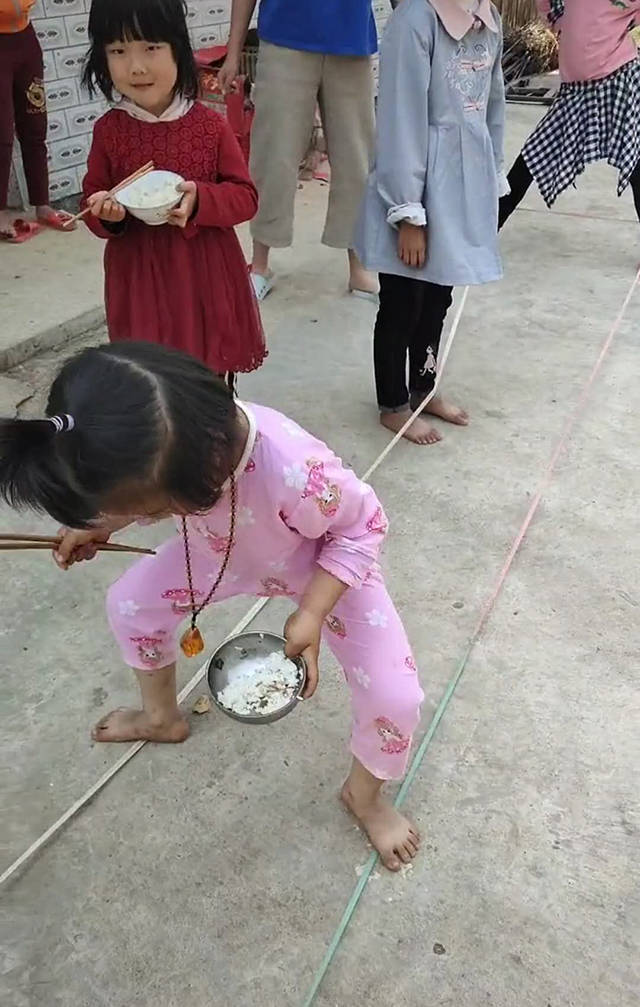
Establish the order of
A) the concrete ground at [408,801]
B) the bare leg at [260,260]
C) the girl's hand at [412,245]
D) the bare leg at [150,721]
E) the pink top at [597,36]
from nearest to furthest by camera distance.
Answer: the concrete ground at [408,801] < the bare leg at [150,721] < the girl's hand at [412,245] < the pink top at [597,36] < the bare leg at [260,260]

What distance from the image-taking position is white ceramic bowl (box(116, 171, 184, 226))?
1.67 m

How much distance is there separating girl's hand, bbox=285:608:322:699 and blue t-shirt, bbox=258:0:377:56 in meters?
2.17

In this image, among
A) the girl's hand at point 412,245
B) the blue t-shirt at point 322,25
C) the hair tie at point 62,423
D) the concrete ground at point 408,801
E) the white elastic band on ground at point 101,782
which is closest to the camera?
the hair tie at point 62,423

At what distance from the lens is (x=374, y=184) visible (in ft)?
7.04

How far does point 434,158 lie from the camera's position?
2059 mm

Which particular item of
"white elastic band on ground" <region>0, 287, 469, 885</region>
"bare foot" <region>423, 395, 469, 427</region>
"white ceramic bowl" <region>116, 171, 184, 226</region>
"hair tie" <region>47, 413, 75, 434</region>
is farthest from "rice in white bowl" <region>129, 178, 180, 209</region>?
"bare foot" <region>423, 395, 469, 427</region>

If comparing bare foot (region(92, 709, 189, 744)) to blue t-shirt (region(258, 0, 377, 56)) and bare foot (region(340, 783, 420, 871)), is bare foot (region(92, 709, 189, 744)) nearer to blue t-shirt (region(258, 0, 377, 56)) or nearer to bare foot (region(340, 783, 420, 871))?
bare foot (region(340, 783, 420, 871))

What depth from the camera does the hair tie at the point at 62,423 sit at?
0.89m

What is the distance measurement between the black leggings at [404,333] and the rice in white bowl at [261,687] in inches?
45.9

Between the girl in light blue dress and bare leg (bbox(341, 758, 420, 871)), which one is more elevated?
the girl in light blue dress

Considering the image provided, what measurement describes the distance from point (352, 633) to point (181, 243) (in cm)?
96

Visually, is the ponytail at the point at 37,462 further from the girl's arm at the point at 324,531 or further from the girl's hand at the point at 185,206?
the girl's hand at the point at 185,206

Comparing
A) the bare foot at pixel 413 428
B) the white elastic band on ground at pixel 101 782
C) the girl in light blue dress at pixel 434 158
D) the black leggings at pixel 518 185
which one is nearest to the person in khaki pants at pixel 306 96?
the black leggings at pixel 518 185

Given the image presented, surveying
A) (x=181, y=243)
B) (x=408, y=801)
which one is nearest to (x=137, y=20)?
(x=181, y=243)
